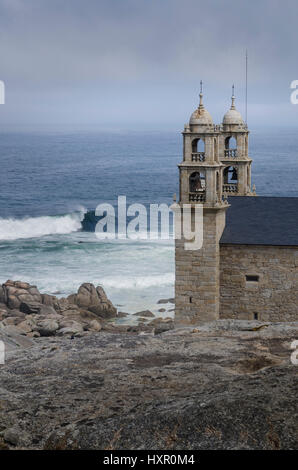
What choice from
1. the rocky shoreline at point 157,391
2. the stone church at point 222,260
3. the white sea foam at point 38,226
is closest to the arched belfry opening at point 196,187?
the stone church at point 222,260

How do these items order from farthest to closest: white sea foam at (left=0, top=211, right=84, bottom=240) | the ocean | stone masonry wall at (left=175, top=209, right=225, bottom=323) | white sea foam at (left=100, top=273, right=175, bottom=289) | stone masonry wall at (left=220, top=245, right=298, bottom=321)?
1. white sea foam at (left=0, top=211, right=84, bottom=240)
2. the ocean
3. white sea foam at (left=100, top=273, right=175, bottom=289)
4. stone masonry wall at (left=220, top=245, right=298, bottom=321)
5. stone masonry wall at (left=175, top=209, right=225, bottom=323)

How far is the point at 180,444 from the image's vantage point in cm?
1186

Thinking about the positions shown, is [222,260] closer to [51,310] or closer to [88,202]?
[51,310]

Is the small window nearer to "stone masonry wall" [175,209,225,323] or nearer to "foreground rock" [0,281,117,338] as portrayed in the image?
"stone masonry wall" [175,209,225,323]

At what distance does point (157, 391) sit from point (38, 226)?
60939 mm

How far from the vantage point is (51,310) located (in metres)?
39.3

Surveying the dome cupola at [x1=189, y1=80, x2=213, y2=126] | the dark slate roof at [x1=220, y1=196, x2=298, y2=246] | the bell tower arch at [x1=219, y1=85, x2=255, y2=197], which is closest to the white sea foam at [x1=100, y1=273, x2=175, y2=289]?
the bell tower arch at [x1=219, y1=85, x2=255, y2=197]

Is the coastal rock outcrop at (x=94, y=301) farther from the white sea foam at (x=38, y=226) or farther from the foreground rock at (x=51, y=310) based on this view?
the white sea foam at (x=38, y=226)

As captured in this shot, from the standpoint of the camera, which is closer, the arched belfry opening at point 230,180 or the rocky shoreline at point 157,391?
the rocky shoreline at point 157,391

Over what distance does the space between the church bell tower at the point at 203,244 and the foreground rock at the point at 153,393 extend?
7.29 metres

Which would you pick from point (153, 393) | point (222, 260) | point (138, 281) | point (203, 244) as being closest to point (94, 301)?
point (138, 281)

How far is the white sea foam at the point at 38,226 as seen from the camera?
230 ft

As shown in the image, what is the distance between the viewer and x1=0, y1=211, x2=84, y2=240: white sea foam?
70188 mm
